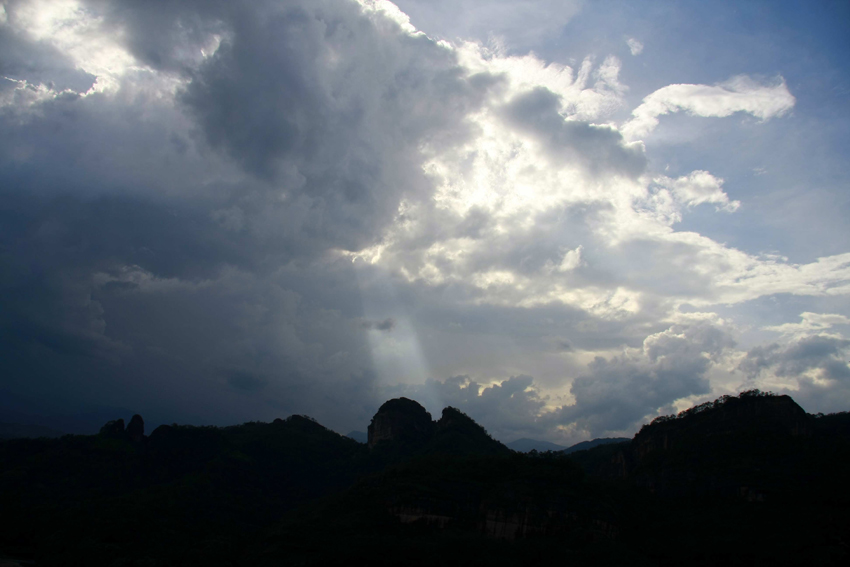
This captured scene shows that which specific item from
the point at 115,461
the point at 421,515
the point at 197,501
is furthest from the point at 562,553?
the point at 115,461

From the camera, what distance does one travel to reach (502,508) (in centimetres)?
8806

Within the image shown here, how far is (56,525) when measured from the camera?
313 ft

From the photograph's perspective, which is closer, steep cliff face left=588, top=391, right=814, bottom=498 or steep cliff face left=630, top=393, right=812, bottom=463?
steep cliff face left=588, top=391, right=814, bottom=498

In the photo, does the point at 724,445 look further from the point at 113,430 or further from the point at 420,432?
the point at 113,430

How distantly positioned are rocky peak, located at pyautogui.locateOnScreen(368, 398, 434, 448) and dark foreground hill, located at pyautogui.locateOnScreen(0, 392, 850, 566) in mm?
51087

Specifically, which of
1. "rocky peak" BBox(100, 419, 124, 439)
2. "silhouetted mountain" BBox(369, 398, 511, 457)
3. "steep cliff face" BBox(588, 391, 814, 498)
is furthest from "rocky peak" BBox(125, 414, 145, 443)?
"steep cliff face" BBox(588, 391, 814, 498)

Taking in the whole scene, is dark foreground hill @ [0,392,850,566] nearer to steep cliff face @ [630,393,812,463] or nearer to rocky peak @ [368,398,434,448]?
steep cliff face @ [630,393,812,463]

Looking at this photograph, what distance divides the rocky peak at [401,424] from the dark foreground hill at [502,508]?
51087mm

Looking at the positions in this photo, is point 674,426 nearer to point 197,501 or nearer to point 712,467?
point 712,467

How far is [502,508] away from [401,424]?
10097 centimetres

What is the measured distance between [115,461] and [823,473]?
163267mm

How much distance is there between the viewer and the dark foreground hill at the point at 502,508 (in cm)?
7562

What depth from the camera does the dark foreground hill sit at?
7562 cm

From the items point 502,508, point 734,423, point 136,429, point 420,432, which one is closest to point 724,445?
point 734,423
